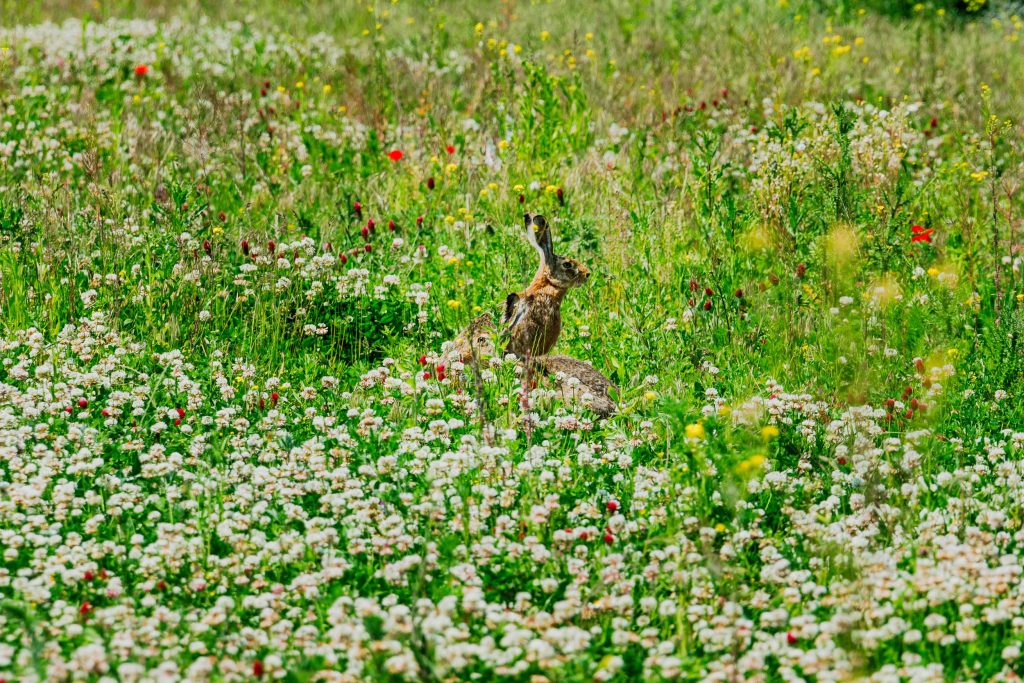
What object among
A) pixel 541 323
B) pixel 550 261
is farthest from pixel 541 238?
pixel 541 323

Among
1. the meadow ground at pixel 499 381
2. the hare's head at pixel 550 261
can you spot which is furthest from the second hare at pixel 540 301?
the meadow ground at pixel 499 381

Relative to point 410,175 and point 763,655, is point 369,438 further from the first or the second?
point 410,175

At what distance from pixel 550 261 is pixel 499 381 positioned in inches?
26.0

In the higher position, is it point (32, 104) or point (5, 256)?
point (32, 104)

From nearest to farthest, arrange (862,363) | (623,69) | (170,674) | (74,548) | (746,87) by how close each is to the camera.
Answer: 1. (170,674)
2. (74,548)
3. (862,363)
4. (746,87)
5. (623,69)

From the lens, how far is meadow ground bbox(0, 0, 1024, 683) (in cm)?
369

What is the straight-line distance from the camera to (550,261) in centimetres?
573

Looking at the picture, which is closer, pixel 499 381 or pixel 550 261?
pixel 499 381

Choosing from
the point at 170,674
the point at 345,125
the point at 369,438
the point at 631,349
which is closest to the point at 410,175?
the point at 345,125

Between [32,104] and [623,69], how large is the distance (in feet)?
16.6

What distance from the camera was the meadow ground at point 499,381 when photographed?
3686 mm

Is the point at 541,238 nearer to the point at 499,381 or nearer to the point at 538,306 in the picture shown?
the point at 538,306

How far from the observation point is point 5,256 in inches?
247

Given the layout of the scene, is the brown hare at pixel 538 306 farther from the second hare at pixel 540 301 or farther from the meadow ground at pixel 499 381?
the meadow ground at pixel 499 381
